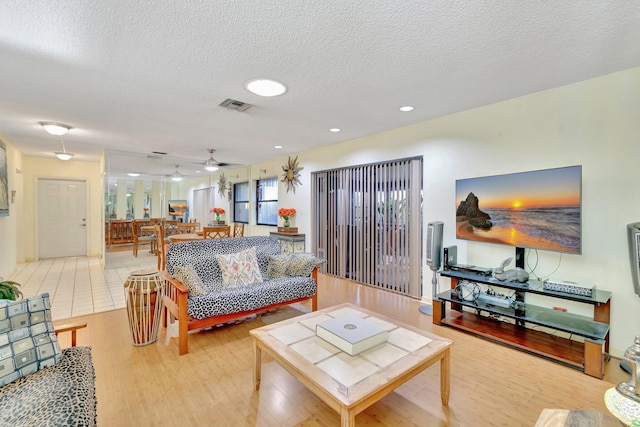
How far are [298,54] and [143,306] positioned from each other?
257 cm

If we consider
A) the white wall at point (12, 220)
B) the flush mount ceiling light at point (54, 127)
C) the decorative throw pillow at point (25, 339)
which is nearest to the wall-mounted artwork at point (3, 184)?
the white wall at point (12, 220)

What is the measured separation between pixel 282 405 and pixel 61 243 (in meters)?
7.96

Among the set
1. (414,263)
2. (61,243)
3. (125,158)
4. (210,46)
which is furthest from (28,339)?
(61,243)

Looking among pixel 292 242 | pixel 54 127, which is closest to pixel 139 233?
pixel 54 127

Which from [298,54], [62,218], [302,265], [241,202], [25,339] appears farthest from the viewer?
[241,202]

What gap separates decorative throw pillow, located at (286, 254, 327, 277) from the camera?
3.45 meters

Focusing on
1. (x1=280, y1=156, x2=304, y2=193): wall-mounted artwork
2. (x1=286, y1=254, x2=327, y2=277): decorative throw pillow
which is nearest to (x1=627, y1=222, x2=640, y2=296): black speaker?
(x1=286, y1=254, x2=327, y2=277): decorative throw pillow

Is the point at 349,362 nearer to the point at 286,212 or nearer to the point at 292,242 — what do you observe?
the point at 292,242

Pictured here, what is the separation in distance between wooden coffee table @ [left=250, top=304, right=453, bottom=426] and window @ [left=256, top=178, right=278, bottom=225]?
4903 millimetres

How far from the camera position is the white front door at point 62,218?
6.73 metres

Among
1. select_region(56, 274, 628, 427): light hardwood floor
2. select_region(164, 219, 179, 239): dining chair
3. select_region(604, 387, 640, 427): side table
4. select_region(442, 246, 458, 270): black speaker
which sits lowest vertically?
select_region(56, 274, 628, 427): light hardwood floor

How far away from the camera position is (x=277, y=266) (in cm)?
352

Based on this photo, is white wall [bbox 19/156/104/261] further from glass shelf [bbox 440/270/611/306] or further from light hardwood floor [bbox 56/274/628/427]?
glass shelf [bbox 440/270/611/306]

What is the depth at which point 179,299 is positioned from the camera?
251 cm
